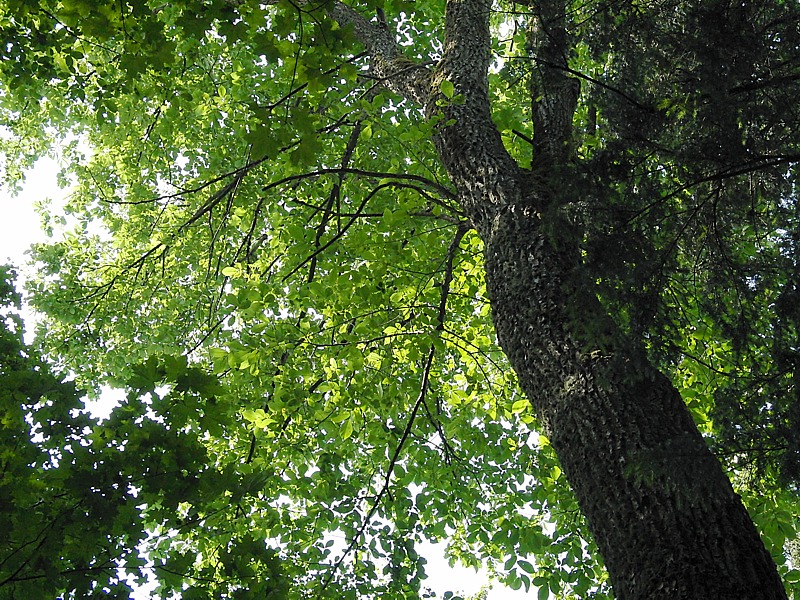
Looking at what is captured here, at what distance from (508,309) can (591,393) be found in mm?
695

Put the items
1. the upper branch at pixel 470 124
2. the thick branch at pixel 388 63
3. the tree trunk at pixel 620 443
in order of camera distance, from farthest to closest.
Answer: the thick branch at pixel 388 63
the upper branch at pixel 470 124
the tree trunk at pixel 620 443

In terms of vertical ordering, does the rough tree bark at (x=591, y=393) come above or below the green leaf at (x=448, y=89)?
below

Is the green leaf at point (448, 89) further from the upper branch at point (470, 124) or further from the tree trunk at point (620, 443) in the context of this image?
the tree trunk at point (620, 443)

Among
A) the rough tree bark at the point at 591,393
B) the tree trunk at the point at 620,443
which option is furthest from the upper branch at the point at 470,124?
the tree trunk at the point at 620,443

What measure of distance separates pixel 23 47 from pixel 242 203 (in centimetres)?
269

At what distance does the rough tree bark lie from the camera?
2.21 meters

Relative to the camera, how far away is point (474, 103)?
174 inches

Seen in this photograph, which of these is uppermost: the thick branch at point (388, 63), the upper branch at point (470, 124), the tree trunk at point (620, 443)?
the thick branch at point (388, 63)

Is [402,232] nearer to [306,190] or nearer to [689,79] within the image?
[306,190]

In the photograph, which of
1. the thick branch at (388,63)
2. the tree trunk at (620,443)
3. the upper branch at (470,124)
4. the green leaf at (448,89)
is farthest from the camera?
the thick branch at (388,63)

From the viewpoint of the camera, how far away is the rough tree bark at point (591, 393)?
87.0 inches

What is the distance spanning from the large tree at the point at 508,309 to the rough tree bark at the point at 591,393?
1 cm

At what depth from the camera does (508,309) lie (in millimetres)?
3311

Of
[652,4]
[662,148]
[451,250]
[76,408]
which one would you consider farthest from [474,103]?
[76,408]
